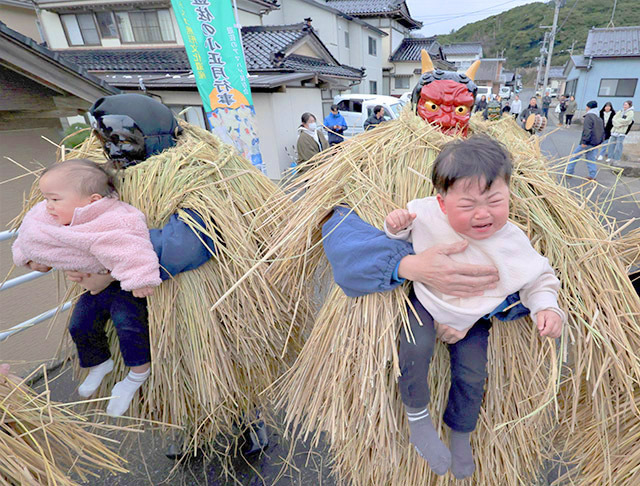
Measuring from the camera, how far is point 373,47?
17.5m

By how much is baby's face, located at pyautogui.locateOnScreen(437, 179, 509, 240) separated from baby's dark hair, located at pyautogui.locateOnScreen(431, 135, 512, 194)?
0.02 metres

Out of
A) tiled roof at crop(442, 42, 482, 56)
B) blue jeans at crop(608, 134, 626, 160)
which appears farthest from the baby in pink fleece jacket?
tiled roof at crop(442, 42, 482, 56)

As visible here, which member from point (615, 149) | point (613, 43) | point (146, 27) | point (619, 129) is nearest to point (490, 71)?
point (613, 43)

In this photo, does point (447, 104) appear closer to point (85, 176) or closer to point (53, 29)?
point (85, 176)

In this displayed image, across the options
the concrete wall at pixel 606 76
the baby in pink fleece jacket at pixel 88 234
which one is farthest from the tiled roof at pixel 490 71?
the baby in pink fleece jacket at pixel 88 234

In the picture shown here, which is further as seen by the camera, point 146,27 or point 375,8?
point 375,8

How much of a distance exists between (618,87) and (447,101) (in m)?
22.6

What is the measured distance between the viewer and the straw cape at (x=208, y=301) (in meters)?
1.31

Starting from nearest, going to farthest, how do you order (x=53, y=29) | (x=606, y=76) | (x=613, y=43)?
(x=53, y=29), (x=606, y=76), (x=613, y=43)

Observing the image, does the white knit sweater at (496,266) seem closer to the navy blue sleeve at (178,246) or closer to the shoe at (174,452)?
the navy blue sleeve at (178,246)

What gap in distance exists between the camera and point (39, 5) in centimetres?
942

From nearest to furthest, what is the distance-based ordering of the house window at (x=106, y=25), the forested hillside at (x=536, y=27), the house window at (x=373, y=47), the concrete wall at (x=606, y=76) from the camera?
the house window at (x=106, y=25) < the concrete wall at (x=606, y=76) < the house window at (x=373, y=47) < the forested hillside at (x=536, y=27)

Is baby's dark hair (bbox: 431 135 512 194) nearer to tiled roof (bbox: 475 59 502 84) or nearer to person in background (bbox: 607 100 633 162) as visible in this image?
person in background (bbox: 607 100 633 162)

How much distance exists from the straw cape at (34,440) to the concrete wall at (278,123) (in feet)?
22.2
